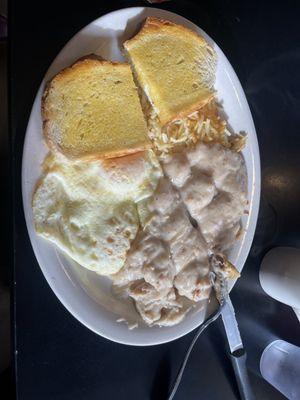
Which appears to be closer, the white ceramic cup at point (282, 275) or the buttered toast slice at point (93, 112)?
the buttered toast slice at point (93, 112)

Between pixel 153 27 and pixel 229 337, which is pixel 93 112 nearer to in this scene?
pixel 153 27

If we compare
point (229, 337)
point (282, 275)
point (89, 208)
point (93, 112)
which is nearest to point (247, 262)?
point (282, 275)

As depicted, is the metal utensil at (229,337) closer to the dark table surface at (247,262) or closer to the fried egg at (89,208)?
the dark table surface at (247,262)

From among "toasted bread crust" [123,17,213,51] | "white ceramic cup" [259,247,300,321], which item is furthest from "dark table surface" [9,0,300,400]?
"toasted bread crust" [123,17,213,51]

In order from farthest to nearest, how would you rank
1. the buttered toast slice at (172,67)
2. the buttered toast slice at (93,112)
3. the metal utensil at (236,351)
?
the metal utensil at (236,351), the buttered toast slice at (172,67), the buttered toast slice at (93,112)

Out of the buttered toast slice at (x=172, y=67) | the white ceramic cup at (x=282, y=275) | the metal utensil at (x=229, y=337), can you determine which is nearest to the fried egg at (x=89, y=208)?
the buttered toast slice at (x=172, y=67)
